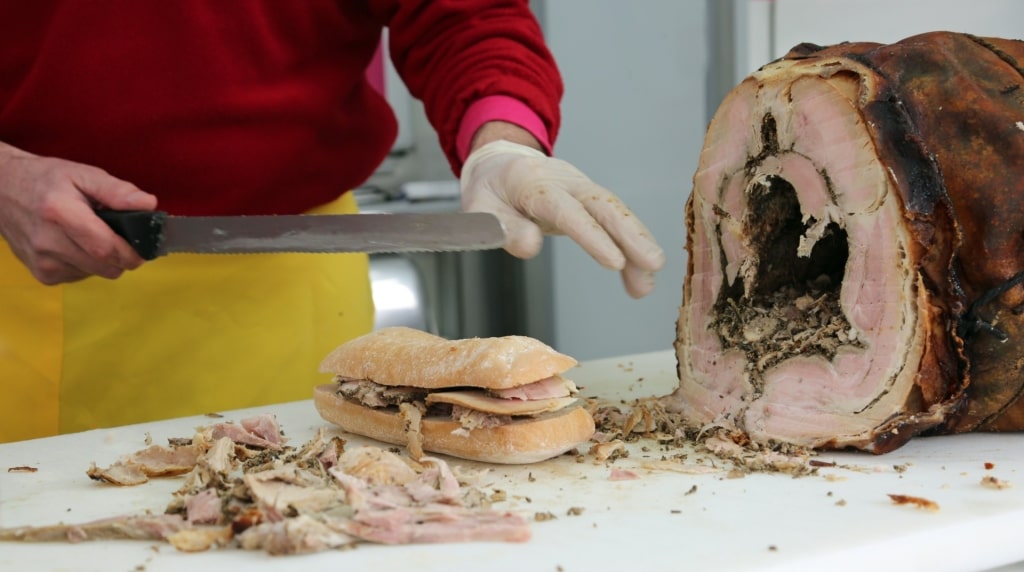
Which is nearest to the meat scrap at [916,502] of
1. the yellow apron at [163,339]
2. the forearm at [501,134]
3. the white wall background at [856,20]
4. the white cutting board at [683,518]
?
the white cutting board at [683,518]

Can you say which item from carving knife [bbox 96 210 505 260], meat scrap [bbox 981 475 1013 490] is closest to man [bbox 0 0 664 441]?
carving knife [bbox 96 210 505 260]

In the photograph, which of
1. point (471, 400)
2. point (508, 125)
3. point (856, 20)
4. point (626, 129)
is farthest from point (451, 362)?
point (856, 20)

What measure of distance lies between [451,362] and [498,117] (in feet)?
2.86

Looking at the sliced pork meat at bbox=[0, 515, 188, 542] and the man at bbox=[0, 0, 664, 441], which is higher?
Answer: the man at bbox=[0, 0, 664, 441]

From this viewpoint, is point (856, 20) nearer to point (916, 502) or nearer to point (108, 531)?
point (916, 502)

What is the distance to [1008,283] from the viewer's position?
68.2 inches

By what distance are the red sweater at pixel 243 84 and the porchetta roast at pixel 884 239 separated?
2.83 ft

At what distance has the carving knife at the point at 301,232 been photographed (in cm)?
189

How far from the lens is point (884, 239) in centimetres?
172

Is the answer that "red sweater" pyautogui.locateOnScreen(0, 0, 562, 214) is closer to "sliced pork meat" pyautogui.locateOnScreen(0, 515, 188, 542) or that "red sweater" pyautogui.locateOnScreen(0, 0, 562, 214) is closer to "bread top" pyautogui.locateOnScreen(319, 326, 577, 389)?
"bread top" pyautogui.locateOnScreen(319, 326, 577, 389)

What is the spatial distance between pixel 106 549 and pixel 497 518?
1.77 feet

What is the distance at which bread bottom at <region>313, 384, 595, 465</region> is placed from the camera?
68.1 inches

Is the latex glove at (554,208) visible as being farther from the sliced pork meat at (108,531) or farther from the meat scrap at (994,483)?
the sliced pork meat at (108,531)

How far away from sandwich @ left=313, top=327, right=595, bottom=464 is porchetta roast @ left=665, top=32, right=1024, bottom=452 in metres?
0.37
